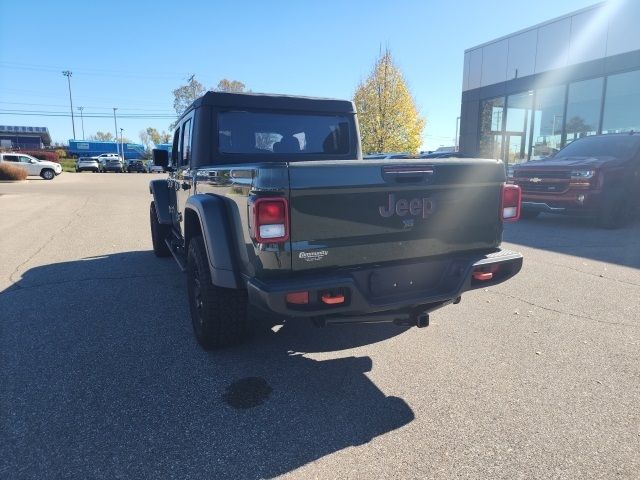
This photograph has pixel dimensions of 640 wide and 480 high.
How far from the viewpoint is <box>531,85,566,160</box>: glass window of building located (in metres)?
18.0

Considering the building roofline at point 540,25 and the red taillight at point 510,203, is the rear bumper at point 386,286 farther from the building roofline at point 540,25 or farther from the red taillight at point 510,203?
the building roofline at point 540,25

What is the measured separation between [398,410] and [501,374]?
0.96 m

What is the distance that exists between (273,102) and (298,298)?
2518 millimetres

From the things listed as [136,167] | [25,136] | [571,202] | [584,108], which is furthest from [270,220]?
[25,136]

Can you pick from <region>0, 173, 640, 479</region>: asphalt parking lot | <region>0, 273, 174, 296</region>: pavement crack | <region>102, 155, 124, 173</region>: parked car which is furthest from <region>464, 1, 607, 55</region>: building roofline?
<region>102, 155, 124, 173</region>: parked car

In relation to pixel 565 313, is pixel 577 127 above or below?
above

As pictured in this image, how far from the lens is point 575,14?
668 inches

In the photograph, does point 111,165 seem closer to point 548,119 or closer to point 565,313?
point 548,119

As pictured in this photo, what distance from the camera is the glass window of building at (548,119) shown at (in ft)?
59.1

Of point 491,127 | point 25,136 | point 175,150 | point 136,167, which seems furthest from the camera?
point 25,136

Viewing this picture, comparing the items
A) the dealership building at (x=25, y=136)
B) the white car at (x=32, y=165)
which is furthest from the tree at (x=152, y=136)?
the white car at (x=32, y=165)

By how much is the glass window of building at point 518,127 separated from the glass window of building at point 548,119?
45cm

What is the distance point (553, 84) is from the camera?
18219 millimetres

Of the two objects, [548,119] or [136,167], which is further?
[136,167]
